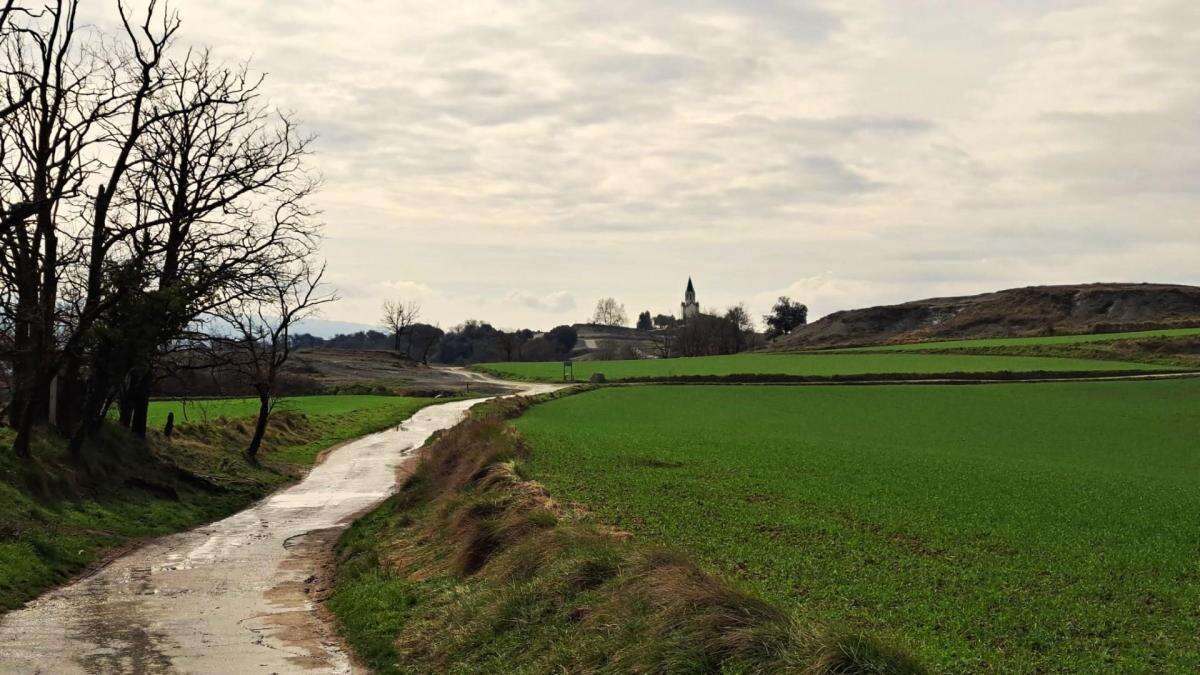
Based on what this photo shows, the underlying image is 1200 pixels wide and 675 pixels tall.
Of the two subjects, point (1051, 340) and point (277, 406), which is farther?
point (1051, 340)

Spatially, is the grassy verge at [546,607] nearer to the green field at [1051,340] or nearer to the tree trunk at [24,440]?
the tree trunk at [24,440]

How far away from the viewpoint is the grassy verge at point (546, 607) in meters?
9.52

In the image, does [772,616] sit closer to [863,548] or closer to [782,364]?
[863,548]

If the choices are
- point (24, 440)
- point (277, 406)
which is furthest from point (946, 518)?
point (277, 406)

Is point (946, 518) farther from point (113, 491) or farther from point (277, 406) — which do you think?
point (277, 406)

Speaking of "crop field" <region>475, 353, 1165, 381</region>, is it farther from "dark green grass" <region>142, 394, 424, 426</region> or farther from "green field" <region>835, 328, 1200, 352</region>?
"dark green grass" <region>142, 394, 424, 426</region>

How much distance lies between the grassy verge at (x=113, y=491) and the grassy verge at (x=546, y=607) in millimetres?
5096

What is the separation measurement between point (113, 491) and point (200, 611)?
11800 millimetres

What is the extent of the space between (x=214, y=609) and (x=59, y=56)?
1318 centimetres

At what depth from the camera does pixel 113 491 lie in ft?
85.0

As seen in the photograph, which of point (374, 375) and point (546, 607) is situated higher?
point (374, 375)

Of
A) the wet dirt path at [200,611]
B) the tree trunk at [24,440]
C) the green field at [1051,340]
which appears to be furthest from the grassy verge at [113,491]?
the green field at [1051,340]

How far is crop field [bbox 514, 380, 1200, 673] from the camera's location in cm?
1135

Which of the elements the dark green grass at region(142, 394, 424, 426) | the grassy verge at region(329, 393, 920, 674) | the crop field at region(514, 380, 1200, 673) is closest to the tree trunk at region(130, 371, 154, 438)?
the crop field at region(514, 380, 1200, 673)
